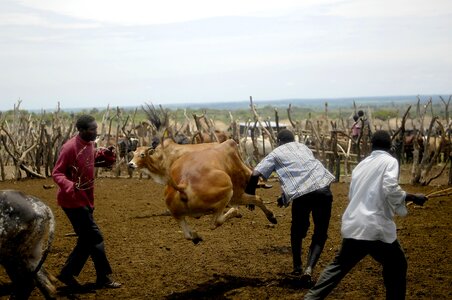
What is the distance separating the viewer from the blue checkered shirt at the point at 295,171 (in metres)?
5.90

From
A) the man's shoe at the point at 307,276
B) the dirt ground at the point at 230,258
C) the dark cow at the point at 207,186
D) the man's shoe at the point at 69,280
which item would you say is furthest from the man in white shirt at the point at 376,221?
the man's shoe at the point at 69,280

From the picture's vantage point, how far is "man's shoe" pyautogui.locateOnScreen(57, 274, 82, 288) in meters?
5.98

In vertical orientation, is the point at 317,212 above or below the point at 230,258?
above

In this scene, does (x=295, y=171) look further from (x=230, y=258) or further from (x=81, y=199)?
(x=81, y=199)

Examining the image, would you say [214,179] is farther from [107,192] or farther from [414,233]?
[107,192]

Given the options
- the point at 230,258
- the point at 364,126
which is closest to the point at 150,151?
the point at 230,258

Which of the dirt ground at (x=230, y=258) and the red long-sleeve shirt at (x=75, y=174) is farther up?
the red long-sleeve shirt at (x=75, y=174)

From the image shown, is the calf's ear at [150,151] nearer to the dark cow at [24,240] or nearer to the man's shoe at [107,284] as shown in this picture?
the man's shoe at [107,284]

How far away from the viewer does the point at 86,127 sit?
233 inches

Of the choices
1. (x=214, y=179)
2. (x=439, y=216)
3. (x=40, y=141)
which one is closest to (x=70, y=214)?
(x=214, y=179)

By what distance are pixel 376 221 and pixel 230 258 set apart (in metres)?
2.94

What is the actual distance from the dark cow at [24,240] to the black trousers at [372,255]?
2.40 m

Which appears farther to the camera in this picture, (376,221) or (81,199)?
(81,199)

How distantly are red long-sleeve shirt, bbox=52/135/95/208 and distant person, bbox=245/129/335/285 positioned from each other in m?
1.67
